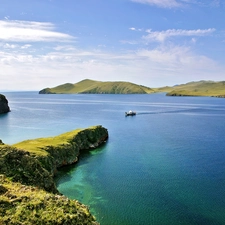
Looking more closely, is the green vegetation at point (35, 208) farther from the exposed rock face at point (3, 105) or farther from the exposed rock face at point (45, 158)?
the exposed rock face at point (3, 105)

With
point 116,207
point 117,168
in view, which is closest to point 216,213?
point 116,207

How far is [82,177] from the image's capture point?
52062 millimetres

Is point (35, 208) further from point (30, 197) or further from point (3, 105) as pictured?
point (3, 105)

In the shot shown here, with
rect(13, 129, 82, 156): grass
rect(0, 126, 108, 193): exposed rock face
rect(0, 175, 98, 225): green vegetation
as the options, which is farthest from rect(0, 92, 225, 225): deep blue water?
rect(0, 175, 98, 225): green vegetation

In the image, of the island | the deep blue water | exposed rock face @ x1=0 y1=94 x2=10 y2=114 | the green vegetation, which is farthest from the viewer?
exposed rock face @ x1=0 y1=94 x2=10 y2=114

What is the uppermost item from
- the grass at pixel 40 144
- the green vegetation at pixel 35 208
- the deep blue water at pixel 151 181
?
the green vegetation at pixel 35 208

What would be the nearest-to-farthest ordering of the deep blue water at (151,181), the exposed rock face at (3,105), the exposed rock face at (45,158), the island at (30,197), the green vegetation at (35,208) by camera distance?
the green vegetation at (35,208) < the island at (30,197) < the exposed rock face at (45,158) < the deep blue water at (151,181) < the exposed rock face at (3,105)

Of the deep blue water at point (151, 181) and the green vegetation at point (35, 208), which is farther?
the deep blue water at point (151, 181)

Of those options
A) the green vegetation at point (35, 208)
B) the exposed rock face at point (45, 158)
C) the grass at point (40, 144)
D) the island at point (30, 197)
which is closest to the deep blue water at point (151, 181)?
the exposed rock face at point (45, 158)

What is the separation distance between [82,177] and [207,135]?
61702 mm

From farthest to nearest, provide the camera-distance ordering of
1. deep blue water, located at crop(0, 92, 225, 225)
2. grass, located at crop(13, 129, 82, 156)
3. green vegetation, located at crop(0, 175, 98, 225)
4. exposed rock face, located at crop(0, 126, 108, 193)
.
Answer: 1. grass, located at crop(13, 129, 82, 156)
2. deep blue water, located at crop(0, 92, 225, 225)
3. exposed rock face, located at crop(0, 126, 108, 193)
4. green vegetation, located at crop(0, 175, 98, 225)

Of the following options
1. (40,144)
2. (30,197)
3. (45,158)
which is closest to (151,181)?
(45,158)

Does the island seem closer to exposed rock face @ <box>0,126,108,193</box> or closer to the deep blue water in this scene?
exposed rock face @ <box>0,126,108,193</box>

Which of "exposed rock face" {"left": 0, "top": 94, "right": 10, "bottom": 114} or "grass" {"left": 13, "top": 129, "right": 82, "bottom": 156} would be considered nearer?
"grass" {"left": 13, "top": 129, "right": 82, "bottom": 156}
